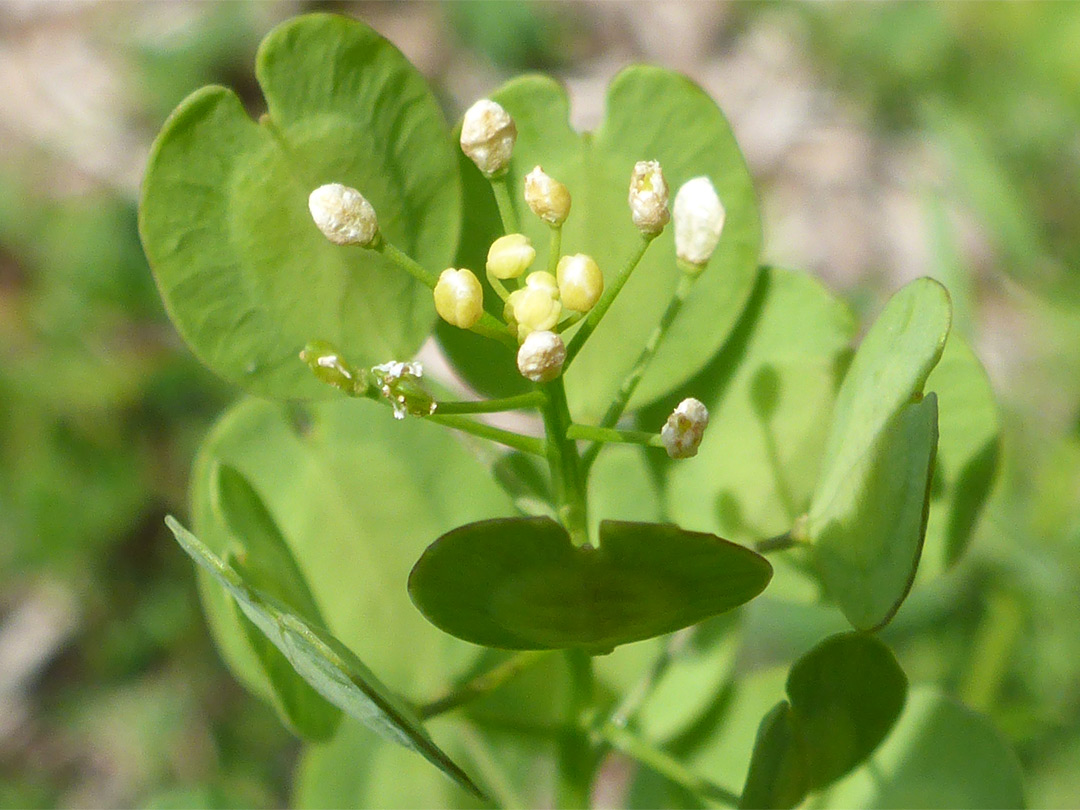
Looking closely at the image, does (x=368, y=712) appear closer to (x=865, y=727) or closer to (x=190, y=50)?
(x=865, y=727)

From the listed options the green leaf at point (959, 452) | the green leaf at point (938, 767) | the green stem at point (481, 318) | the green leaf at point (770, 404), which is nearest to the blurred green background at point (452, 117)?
the green leaf at point (938, 767)

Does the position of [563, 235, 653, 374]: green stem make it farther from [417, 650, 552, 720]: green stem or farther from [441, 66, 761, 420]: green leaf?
[417, 650, 552, 720]: green stem

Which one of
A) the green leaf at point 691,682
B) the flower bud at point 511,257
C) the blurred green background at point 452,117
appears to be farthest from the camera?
the blurred green background at point 452,117

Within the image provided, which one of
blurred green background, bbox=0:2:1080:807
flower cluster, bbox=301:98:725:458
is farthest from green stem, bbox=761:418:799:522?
blurred green background, bbox=0:2:1080:807

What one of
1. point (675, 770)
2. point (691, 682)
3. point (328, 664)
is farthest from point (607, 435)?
point (691, 682)

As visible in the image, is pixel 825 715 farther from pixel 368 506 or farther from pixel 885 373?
pixel 368 506

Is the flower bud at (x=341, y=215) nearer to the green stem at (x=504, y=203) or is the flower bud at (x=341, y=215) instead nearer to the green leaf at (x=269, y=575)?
the green stem at (x=504, y=203)
